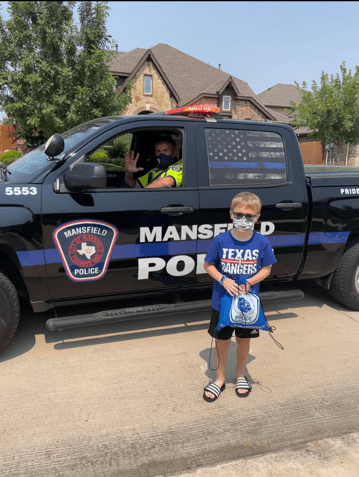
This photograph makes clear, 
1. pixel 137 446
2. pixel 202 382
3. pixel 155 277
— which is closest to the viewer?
pixel 137 446

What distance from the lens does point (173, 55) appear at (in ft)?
124

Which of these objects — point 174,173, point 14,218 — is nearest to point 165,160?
point 174,173

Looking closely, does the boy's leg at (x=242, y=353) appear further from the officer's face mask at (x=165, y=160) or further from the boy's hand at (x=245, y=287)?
the officer's face mask at (x=165, y=160)

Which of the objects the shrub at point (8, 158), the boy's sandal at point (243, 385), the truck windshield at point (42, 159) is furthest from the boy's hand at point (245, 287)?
the shrub at point (8, 158)

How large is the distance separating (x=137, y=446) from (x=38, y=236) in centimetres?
159

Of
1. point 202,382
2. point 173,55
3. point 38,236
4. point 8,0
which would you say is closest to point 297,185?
point 202,382

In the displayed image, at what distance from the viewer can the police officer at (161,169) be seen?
360 centimetres

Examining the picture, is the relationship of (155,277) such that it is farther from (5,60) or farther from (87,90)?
(5,60)

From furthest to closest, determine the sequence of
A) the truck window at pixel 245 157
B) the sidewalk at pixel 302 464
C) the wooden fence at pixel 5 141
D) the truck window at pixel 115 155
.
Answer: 1. the wooden fence at pixel 5 141
2. the truck window at pixel 115 155
3. the truck window at pixel 245 157
4. the sidewalk at pixel 302 464

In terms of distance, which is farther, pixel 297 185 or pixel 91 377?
pixel 297 185

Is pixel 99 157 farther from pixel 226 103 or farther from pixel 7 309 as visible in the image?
pixel 226 103

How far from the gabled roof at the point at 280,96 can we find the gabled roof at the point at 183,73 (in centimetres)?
1156

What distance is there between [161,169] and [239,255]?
1535 millimetres

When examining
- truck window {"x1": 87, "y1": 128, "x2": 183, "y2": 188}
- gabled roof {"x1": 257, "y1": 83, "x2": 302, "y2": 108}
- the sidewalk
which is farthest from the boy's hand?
gabled roof {"x1": 257, "y1": 83, "x2": 302, "y2": 108}
